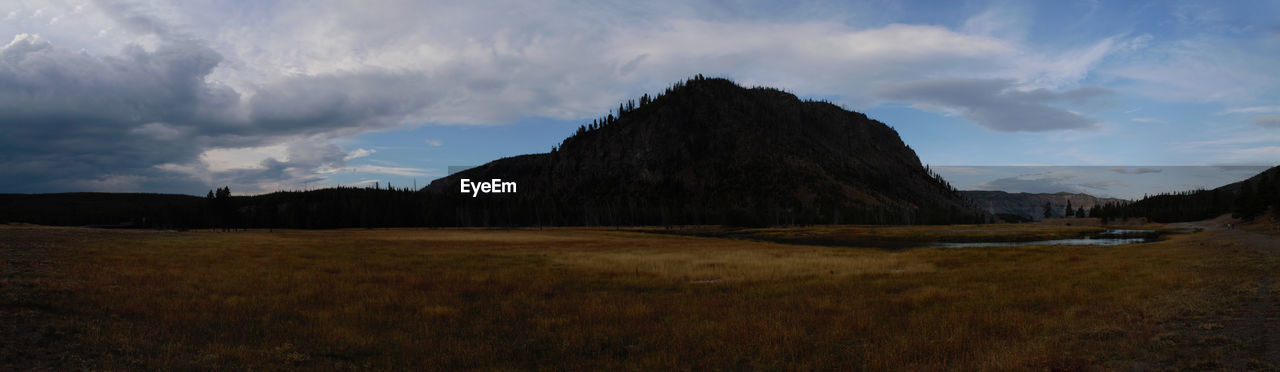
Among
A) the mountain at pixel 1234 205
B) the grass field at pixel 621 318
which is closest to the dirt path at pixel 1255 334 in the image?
the grass field at pixel 621 318

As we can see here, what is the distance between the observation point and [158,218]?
181875mm

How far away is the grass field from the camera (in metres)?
11.8

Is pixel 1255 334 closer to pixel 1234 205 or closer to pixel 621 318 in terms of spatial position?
pixel 621 318

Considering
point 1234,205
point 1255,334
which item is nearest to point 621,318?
point 1255,334

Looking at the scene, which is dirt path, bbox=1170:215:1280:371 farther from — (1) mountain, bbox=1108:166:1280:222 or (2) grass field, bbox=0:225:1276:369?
(1) mountain, bbox=1108:166:1280:222

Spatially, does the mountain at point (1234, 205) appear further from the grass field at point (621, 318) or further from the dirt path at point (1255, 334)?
the dirt path at point (1255, 334)

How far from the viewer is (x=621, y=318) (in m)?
17.2

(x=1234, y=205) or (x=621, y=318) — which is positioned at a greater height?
(x=1234, y=205)

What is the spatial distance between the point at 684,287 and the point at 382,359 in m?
14.6

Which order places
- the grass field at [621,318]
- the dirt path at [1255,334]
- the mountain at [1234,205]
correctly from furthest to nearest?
the mountain at [1234,205] < the grass field at [621,318] < the dirt path at [1255,334]

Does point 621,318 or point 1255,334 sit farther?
point 621,318

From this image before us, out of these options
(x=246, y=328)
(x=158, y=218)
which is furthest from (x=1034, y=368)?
(x=158, y=218)

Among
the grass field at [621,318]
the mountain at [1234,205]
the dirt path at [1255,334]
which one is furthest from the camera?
the mountain at [1234,205]

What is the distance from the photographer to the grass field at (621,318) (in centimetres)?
1181
